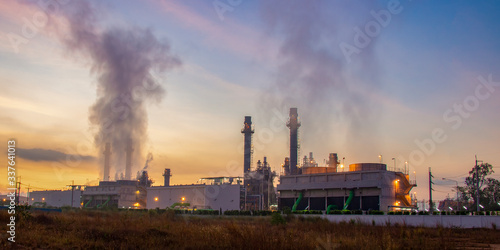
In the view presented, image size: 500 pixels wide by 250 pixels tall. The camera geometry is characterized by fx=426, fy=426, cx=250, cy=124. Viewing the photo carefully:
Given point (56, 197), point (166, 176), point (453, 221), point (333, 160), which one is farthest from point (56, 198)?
point (453, 221)

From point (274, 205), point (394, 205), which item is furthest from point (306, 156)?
point (394, 205)

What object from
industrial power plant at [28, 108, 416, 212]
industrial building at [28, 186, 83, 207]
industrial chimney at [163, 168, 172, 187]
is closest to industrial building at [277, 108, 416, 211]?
industrial power plant at [28, 108, 416, 212]

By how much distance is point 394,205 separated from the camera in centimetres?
6131

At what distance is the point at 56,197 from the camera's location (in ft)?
360

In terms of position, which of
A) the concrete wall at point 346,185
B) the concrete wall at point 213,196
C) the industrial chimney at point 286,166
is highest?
the industrial chimney at point 286,166

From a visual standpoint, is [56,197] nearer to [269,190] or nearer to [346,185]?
[269,190]

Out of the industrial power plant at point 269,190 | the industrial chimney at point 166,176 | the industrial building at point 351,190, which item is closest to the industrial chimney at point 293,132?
the industrial power plant at point 269,190

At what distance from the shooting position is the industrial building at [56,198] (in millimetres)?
105875

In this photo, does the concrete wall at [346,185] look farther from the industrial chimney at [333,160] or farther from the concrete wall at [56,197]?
Answer: the concrete wall at [56,197]

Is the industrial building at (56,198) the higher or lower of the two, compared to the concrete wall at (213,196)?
lower

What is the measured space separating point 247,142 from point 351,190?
37668 millimetres

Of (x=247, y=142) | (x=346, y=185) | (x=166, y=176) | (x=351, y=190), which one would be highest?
(x=247, y=142)

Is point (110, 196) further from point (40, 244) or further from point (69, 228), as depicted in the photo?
point (40, 244)

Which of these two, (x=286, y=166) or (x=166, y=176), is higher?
(x=286, y=166)
